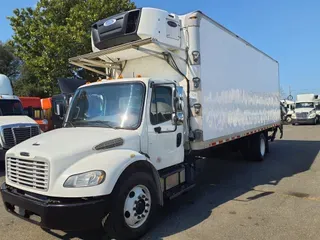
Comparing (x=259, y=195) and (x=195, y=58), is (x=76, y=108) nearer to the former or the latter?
(x=195, y=58)

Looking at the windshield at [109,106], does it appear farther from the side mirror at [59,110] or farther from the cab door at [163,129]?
the side mirror at [59,110]

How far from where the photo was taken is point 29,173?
3.83 meters

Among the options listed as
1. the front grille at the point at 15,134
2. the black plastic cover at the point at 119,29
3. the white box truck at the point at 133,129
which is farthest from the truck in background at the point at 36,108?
the black plastic cover at the point at 119,29

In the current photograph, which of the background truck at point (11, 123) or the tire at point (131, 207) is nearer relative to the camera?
the tire at point (131, 207)

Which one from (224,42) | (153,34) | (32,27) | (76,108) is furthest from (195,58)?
(32,27)

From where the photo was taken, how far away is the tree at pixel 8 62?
113ft

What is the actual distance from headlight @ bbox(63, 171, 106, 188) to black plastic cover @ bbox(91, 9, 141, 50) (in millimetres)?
2790

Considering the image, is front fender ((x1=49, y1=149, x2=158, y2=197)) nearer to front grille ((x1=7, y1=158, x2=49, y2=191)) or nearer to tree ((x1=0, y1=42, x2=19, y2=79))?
front grille ((x1=7, y1=158, x2=49, y2=191))

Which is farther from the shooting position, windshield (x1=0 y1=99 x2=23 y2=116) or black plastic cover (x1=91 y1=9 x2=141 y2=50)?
windshield (x1=0 y1=99 x2=23 y2=116)

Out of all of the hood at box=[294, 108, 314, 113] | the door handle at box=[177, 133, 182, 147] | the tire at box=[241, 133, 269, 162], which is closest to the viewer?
the door handle at box=[177, 133, 182, 147]

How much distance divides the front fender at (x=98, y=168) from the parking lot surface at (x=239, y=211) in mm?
1080

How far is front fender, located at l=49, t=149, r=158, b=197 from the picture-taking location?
11.5 ft

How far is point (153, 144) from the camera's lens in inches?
187

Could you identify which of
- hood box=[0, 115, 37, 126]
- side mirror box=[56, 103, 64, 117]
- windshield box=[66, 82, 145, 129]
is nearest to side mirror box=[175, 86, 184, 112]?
windshield box=[66, 82, 145, 129]
